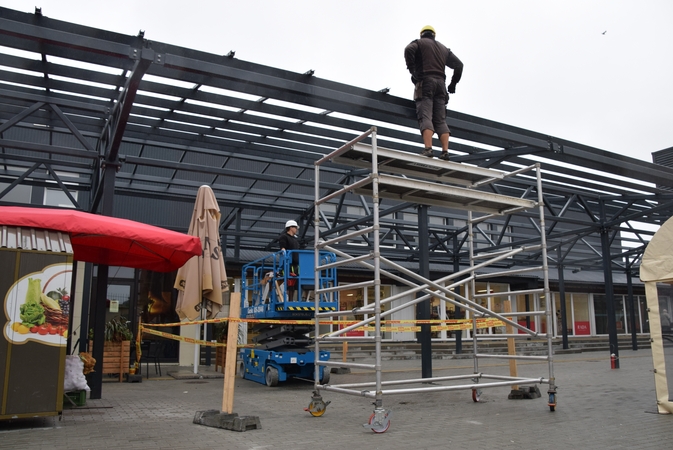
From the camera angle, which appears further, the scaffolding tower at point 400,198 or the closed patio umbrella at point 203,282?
the closed patio umbrella at point 203,282

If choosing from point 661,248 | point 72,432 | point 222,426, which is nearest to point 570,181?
point 661,248

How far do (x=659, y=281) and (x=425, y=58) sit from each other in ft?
14.9

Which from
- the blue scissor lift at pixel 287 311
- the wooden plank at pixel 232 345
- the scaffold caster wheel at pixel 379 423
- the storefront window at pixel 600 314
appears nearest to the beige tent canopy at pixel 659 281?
the scaffold caster wheel at pixel 379 423

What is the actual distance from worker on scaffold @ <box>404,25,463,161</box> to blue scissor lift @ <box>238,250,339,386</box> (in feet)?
12.6

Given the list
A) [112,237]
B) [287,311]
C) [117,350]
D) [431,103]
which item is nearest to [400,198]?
[431,103]

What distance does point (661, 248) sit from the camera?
7.98 metres

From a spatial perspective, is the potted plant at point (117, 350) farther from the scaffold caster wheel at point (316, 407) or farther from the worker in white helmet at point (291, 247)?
the scaffold caster wheel at point (316, 407)

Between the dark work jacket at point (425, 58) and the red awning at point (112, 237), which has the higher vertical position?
the dark work jacket at point (425, 58)

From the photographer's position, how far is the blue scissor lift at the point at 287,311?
10.9 metres

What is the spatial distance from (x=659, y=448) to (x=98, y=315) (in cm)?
784

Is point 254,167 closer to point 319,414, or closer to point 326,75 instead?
point 326,75

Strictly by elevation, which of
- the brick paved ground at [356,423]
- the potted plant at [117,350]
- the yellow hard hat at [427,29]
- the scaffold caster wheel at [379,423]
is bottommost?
the brick paved ground at [356,423]

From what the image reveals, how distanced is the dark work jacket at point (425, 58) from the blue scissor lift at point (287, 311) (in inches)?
166

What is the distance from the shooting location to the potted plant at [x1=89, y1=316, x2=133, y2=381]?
12.4m
